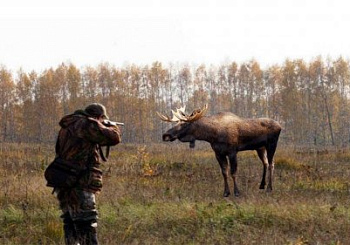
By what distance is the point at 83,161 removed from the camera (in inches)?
184

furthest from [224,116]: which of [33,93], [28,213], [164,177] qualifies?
[33,93]

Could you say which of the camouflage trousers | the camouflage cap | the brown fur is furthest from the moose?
the camouflage trousers

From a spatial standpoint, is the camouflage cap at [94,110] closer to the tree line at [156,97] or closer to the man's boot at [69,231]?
the man's boot at [69,231]

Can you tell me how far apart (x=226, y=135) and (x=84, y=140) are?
5438 mm

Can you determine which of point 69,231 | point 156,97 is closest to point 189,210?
point 69,231

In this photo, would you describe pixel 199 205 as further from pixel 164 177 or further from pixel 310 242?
pixel 164 177

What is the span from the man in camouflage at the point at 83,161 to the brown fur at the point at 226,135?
465 centimetres

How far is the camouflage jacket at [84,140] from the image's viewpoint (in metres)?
4.49

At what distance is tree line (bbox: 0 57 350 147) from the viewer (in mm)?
52625

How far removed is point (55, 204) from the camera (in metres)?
7.79

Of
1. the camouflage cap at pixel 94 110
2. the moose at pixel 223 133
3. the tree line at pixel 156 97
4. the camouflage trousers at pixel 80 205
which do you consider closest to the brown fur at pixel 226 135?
the moose at pixel 223 133

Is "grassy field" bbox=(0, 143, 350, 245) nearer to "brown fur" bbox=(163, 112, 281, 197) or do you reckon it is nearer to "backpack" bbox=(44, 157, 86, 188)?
"brown fur" bbox=(163, 112, 281, 197)

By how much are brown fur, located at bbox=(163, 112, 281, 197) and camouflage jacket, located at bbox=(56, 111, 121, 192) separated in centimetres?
463

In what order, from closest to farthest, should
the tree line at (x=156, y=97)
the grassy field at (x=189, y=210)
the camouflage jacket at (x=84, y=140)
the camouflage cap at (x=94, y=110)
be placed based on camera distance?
the camouflage jacket at (x=84, y=140) → the camouflage cap at (x=94, y=110) → the grassy field at (x=189, y=210) → the tree line at (x=156, y=97)
